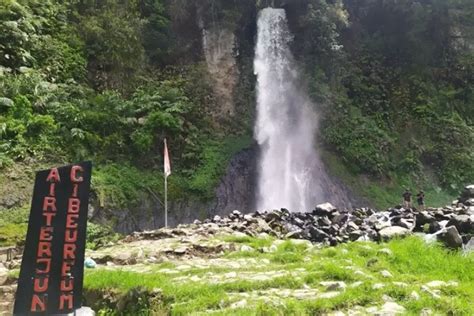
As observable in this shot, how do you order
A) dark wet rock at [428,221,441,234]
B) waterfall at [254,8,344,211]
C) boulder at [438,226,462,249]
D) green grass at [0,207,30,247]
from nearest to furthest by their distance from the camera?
boulder at [438,226,462,249] < dark wet rock at [428,221,441,234] < green grass at [0,207,30,247] < waterfall at [254,8,344,211]

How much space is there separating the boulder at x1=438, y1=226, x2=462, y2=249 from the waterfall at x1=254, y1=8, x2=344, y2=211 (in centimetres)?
1093

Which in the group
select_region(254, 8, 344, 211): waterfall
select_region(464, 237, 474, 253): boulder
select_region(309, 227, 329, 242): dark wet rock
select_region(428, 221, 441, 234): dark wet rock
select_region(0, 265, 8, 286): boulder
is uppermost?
select_region(254, 8, 344, 211): waterfall

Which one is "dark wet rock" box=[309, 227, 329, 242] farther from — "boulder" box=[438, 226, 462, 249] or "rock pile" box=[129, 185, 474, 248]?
"boulder" box=[438, 226, 462, 249]

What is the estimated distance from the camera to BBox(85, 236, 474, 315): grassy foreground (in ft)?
12.9

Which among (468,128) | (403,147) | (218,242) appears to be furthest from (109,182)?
(468,128)

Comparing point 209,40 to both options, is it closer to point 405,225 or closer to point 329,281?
point 405,225

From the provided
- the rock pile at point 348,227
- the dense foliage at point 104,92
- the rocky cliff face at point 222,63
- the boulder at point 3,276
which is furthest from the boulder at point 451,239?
the rocky cliff face at point 222,63

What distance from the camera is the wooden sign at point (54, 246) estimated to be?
12.8 ft

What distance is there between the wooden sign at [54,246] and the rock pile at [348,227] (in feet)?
14.5

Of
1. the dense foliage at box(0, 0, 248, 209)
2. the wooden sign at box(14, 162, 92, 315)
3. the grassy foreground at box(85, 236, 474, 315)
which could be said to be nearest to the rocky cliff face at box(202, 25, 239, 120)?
the dense foliage at box(0, 0, 248, 209)

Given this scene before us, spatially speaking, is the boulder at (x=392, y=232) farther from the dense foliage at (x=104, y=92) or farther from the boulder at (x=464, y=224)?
the dense foliage at (x=104, y=92)

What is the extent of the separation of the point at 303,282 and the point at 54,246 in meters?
2.61

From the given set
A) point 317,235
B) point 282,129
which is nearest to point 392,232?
point 317,235

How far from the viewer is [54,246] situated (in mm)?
4039
